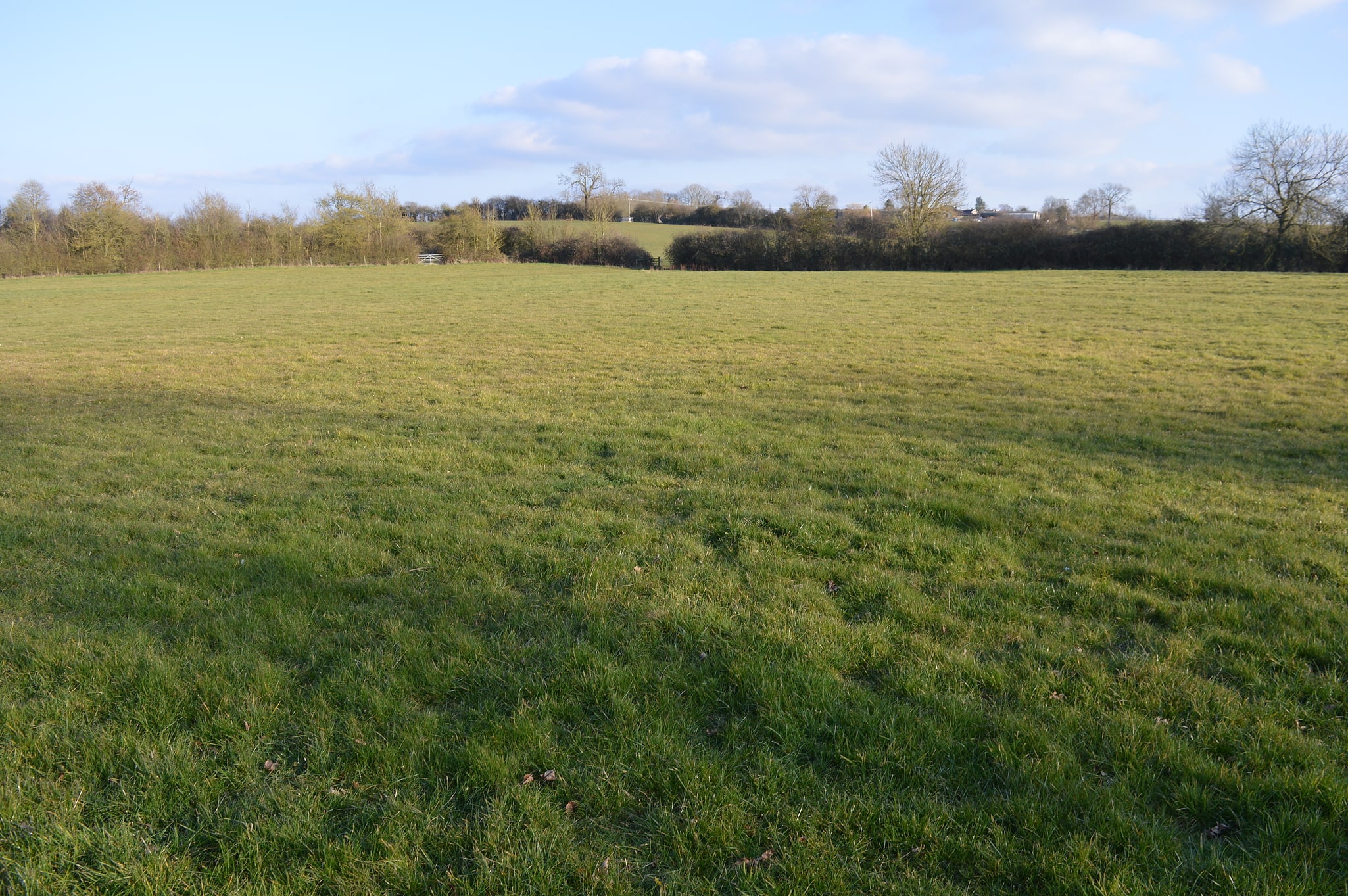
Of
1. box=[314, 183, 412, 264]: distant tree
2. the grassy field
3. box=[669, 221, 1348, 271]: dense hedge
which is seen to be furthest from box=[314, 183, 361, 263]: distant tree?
the grassy field

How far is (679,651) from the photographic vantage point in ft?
14.4

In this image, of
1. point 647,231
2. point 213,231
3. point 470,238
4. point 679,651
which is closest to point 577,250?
point 470,238

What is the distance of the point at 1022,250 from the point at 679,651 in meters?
55.6

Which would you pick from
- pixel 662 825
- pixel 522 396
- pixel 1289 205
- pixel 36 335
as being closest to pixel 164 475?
pixel 522 396

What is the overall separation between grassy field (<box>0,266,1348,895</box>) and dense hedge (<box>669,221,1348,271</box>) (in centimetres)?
4159

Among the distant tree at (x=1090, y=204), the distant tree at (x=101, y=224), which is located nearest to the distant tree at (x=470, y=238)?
the distant tree at (x=101, y=224)

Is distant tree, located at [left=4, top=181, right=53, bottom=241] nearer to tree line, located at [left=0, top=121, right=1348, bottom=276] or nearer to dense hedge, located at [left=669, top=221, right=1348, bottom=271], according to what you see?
tree line, located at [left=0, top=121, right=1348, bottom=276]

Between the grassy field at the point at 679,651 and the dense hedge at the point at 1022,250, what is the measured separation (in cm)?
4159

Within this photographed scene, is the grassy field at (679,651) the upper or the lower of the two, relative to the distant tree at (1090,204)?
lower

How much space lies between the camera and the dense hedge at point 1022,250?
43188mm

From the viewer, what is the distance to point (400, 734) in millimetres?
3607

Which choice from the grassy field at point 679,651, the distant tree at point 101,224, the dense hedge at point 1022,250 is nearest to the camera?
the grassy field at point 679,651

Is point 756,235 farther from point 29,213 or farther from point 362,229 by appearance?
point 29,213

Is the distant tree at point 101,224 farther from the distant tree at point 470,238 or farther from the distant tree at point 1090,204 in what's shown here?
the distant tree at point 1090,204
